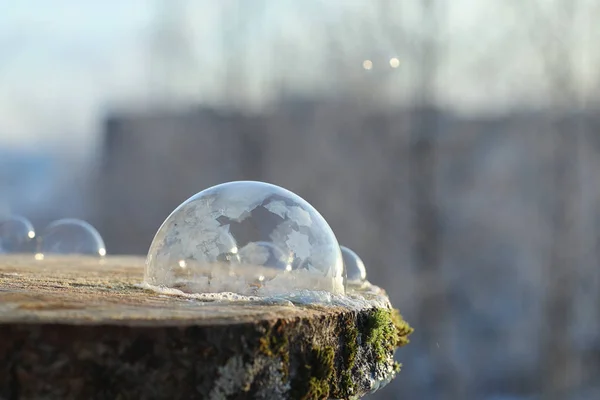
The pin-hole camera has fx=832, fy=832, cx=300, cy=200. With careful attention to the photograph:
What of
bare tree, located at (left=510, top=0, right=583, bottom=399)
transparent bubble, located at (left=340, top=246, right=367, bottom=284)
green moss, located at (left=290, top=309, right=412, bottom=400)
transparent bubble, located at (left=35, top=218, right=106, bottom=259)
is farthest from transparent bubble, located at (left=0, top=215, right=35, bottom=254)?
bare tree, located at (left=510, top=0, right=583, bottom=399)

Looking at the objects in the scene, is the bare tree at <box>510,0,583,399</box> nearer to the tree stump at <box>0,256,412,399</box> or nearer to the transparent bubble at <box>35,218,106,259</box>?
the transparent bubble at <box>35,218,106,259</box>

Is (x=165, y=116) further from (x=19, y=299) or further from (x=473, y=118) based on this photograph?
(x=19, y=299)

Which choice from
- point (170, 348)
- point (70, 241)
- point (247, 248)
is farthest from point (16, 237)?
point (170, 348)

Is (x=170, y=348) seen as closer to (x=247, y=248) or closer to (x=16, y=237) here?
(x=247, y=248)

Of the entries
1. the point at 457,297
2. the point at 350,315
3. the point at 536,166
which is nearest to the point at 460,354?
the point at 457,297

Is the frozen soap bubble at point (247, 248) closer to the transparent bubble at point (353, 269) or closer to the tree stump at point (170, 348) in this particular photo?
the tree stump at point (170, 348)

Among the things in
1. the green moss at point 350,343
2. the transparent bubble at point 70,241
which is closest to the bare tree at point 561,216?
the transparent bubble at point 70,241

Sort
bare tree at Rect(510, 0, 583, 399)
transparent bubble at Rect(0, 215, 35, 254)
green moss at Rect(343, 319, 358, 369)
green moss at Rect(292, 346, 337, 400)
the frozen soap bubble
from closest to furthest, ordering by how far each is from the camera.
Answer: green moss at Rect(292, 346, 337, 400) → green moss at Rect(343, 319, 358, 369) → the frozen soap bubble → transparent bubble at Rect(0, 215, 35, 254) → bare tree at Rect(510, 0, 583, 399)
